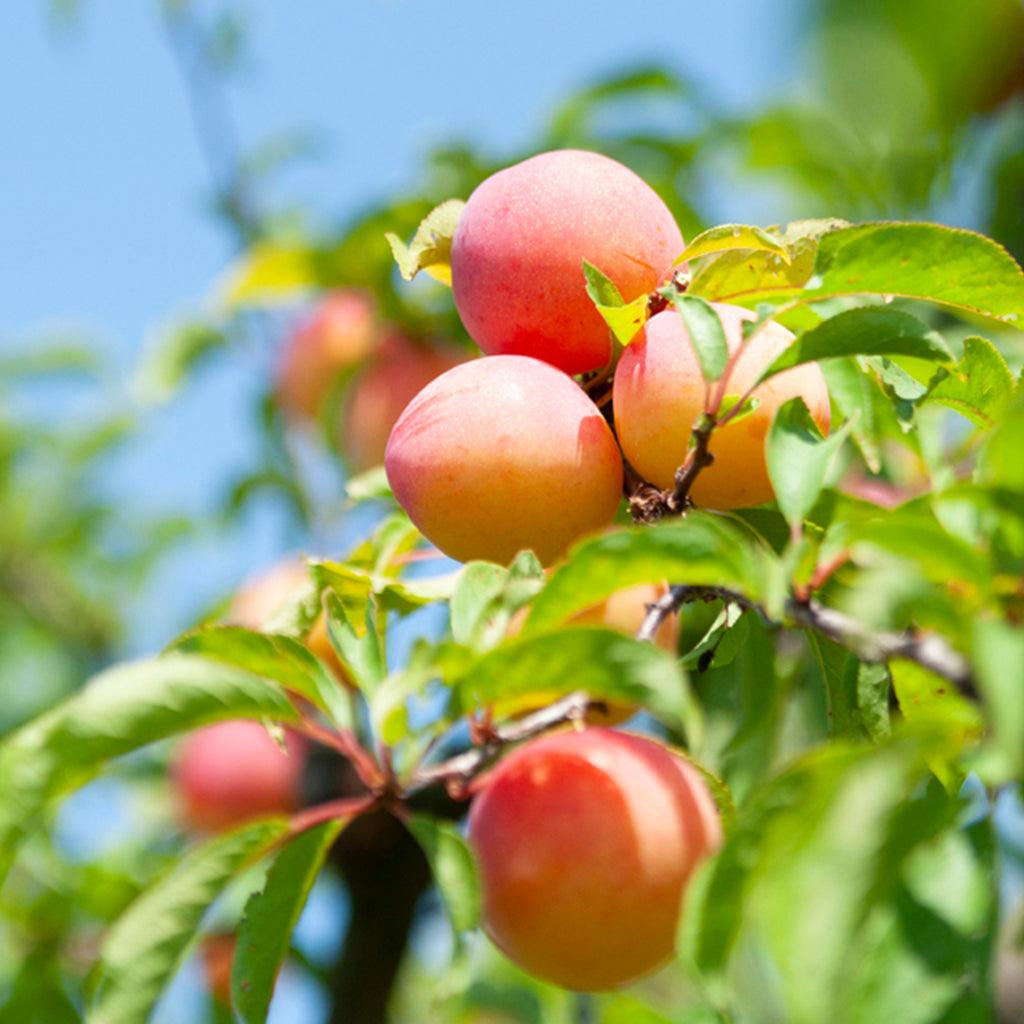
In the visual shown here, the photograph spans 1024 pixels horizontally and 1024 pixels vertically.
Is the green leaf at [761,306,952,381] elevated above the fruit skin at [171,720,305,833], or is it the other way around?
the green leaf at [761,306,952,381]

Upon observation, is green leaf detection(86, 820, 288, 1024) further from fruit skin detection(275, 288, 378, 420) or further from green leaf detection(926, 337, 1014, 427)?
fruit skin detection(275, 288, 378, 420)

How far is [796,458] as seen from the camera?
59cm

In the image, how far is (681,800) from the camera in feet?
1.97

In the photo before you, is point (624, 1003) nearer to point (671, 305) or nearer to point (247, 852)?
point (247, 852)

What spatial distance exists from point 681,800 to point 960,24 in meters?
0.40

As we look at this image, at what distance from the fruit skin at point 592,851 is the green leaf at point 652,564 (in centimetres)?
10

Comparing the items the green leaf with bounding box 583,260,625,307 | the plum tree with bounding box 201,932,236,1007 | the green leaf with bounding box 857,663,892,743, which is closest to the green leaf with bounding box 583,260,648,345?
the green leaf with bounding box 583,260,625,307

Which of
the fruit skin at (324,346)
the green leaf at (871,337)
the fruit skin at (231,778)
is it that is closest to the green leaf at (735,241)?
A: the green leaf at (871,337)

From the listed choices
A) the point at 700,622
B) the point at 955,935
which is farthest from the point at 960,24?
the point at 700,622

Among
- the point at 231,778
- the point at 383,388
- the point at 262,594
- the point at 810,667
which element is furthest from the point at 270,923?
the point at 231,778

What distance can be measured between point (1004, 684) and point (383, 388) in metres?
→ 1.29

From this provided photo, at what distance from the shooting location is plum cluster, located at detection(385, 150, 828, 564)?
0.67 metres

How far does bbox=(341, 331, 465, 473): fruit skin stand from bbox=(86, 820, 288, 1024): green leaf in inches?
39.6

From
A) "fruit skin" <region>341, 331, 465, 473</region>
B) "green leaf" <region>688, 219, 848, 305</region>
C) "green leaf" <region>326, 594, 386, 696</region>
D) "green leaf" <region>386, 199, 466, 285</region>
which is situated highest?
"green leaf" <region>386, 199, 466, 285</region>
